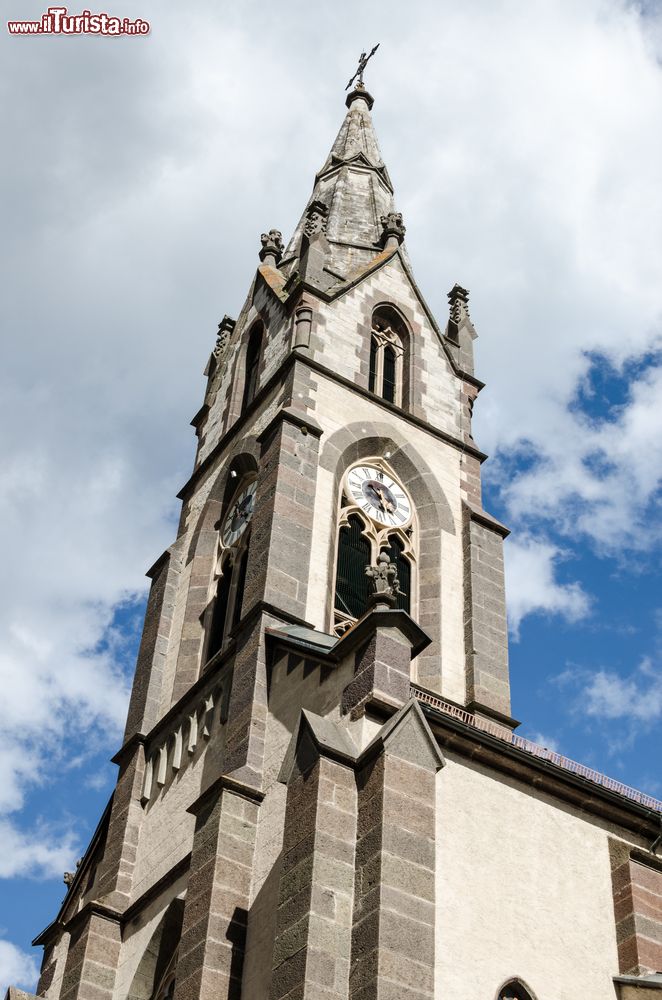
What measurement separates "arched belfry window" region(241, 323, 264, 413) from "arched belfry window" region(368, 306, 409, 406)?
2472mm

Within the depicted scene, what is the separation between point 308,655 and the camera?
67.0 feet

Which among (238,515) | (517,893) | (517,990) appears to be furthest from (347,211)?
(517,990)

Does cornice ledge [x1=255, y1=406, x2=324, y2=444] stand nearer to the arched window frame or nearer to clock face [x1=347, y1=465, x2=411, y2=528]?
clock face [x1=347, y1=465, x2=411, y2=528]

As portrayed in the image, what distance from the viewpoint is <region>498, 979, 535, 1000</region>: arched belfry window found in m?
17.2

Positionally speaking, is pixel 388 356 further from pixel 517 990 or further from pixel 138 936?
pixel 517 990

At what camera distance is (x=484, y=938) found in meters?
17.4

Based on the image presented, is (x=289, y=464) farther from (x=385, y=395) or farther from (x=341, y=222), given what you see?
(x=341, y=222)

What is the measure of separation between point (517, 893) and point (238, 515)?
1177cm

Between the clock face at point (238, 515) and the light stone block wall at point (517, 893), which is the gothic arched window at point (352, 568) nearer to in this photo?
the clock face at point (238, 515)

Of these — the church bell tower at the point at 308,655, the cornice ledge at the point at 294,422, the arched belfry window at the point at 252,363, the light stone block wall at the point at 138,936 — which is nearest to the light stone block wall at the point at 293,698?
the church bell tower at the point at 308,655

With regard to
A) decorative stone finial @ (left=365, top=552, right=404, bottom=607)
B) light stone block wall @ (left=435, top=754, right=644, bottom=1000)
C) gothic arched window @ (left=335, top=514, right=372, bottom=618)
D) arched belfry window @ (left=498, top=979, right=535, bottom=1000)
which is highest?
gothic arched window @ (left=335, top=514, right=372, bottom=618)

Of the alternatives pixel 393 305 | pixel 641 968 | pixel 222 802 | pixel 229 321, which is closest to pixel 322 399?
pixel 393 305

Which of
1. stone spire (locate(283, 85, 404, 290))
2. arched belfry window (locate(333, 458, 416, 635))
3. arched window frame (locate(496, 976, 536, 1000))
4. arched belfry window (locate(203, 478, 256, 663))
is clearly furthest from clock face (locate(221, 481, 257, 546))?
arched window frame (locate(496, 976, 536, 1000))

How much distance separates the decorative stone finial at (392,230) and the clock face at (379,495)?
7778 millimetres
